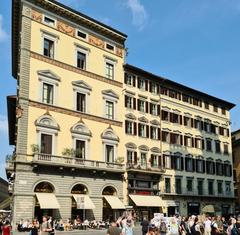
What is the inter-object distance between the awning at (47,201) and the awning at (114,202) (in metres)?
7.09

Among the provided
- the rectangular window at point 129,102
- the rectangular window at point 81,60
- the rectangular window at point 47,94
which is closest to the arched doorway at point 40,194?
the rectangular window at point 47,94

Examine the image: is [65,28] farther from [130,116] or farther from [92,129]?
[130,116]

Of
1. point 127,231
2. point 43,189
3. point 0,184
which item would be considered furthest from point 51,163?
point 0,184

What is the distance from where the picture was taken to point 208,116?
65.5 metres

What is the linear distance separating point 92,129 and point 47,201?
33.8 feet

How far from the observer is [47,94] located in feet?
142

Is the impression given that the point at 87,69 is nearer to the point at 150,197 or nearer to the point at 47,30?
the point at 47,30

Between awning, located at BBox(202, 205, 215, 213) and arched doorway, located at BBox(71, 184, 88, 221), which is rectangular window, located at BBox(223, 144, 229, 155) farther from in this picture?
arched doorway, located at BBox(71, 184, 88, 221)

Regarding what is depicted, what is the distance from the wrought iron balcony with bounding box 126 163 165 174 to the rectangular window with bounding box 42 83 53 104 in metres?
12.6

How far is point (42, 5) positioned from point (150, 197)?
25.4 metres

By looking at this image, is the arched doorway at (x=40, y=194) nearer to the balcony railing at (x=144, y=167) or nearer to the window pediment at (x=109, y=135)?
the window pediment at (x=109, y=135)

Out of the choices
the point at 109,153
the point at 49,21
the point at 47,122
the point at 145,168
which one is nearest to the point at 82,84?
the point at 47,122

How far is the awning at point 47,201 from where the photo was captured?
39069mm

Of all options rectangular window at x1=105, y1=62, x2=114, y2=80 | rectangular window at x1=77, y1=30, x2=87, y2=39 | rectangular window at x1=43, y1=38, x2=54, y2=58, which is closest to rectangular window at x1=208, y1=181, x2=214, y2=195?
rectangular window at x1=105, y1=62, x2=114, y2=80
